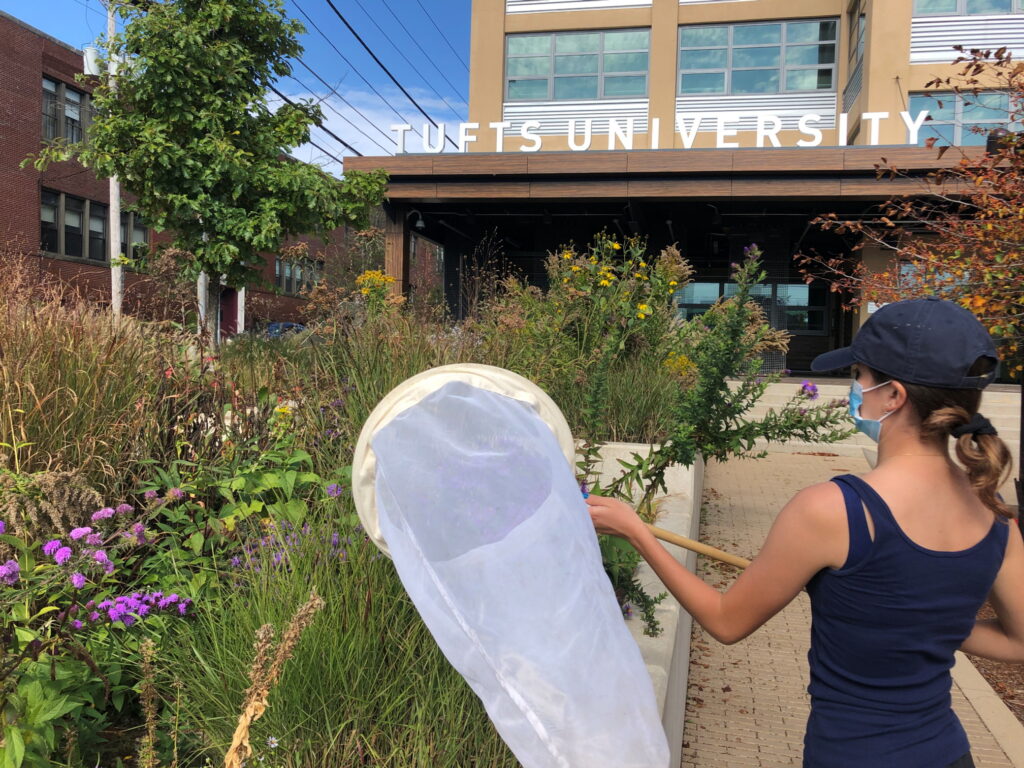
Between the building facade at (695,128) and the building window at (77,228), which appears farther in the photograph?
the building window at (77,228)

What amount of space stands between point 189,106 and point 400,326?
844cm

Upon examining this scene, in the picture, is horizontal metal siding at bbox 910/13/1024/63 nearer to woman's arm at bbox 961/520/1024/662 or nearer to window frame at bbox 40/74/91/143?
woman's arm at bbox 961/520/1024/662

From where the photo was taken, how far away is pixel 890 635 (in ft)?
4.74

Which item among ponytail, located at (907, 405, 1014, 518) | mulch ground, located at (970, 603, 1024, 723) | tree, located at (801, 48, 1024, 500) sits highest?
tree, located at (801, 48, 1024, 500)

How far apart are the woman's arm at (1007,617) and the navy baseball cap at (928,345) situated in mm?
381

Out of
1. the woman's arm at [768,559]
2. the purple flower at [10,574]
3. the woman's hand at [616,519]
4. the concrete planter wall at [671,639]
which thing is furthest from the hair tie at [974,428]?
the purple flower at [10,574]

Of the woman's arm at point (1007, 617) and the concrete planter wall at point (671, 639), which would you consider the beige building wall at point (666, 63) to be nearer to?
the concrete planter wall at point (671, 639)

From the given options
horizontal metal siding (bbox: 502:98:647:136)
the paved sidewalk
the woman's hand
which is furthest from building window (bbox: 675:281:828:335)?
the woman's hand

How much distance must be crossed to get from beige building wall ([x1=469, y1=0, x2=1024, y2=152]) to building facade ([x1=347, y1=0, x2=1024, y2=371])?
4 centimetres

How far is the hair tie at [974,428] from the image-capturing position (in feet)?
4.81

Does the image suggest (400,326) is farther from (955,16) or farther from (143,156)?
(955,16)

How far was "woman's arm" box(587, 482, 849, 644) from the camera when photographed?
143cm

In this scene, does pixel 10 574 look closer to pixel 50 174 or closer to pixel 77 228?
pixel 50 174

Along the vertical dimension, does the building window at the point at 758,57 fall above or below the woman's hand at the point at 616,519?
above
